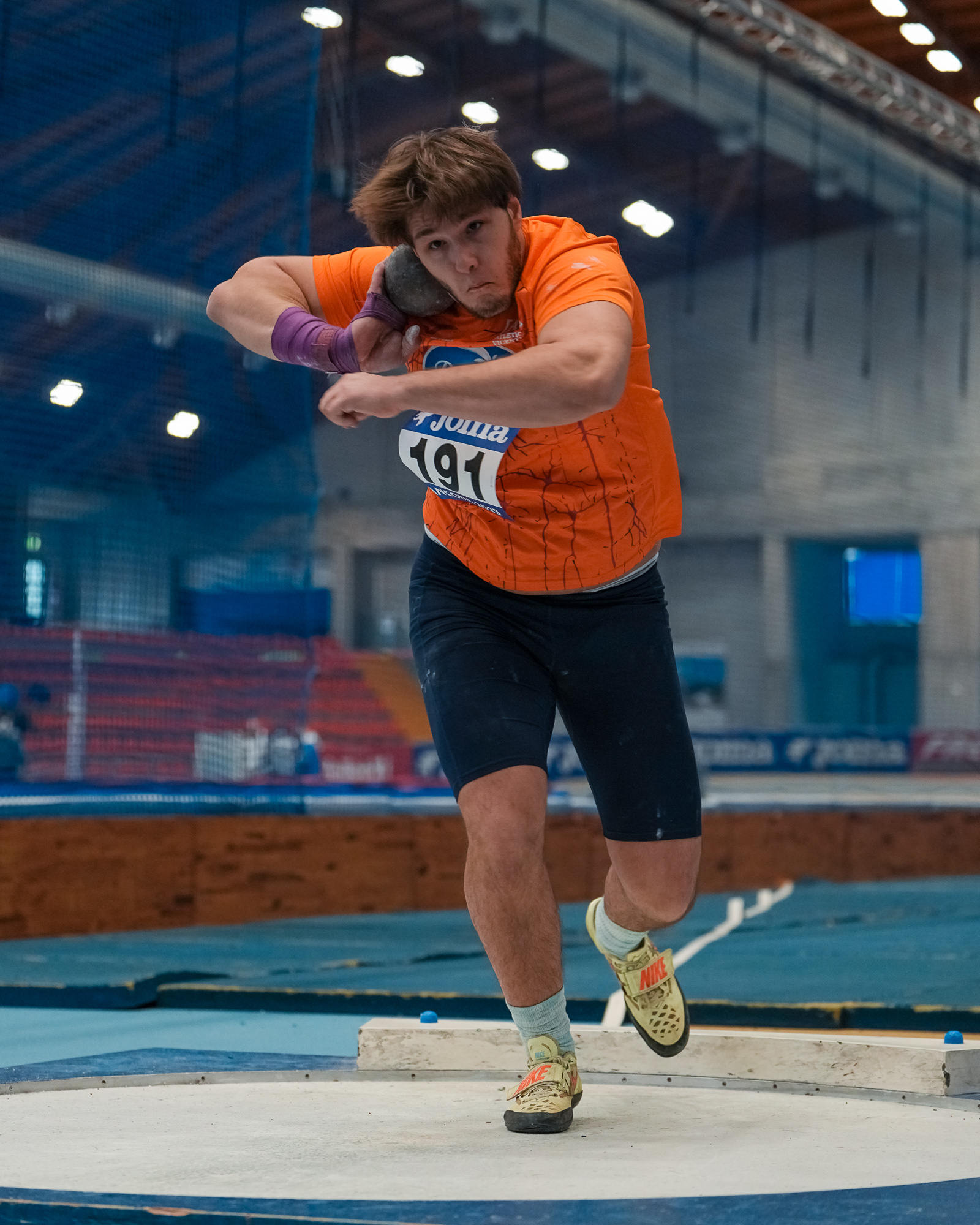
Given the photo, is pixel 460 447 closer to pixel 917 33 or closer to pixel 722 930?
pixel 722 930

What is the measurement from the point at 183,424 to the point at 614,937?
395 cm

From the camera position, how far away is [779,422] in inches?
670

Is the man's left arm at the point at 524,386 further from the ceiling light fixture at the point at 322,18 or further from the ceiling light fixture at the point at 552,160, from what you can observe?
the ceiling light fixture at the point at 552,160

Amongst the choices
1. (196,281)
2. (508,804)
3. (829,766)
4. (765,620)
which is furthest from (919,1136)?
(765,620)

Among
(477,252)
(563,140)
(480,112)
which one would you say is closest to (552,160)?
(563,140)

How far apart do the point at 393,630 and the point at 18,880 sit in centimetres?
863

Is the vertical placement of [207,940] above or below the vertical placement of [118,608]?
below

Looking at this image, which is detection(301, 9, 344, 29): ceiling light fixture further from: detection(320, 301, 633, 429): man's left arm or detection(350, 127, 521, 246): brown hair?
detection(320, 301, 633, 429): man's left arm

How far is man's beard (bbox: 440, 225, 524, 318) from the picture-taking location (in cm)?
210

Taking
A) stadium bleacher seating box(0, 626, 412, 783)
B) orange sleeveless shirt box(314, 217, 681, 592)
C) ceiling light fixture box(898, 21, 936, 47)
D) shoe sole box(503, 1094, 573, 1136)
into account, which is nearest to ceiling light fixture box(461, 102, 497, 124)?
ceiling light fixture box(898, 21, 936, 47)

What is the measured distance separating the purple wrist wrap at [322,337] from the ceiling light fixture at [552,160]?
345 inches

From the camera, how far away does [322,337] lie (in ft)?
6.77

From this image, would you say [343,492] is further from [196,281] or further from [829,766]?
[196,281]

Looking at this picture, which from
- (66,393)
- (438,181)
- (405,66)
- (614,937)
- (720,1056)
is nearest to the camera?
(438,181)
